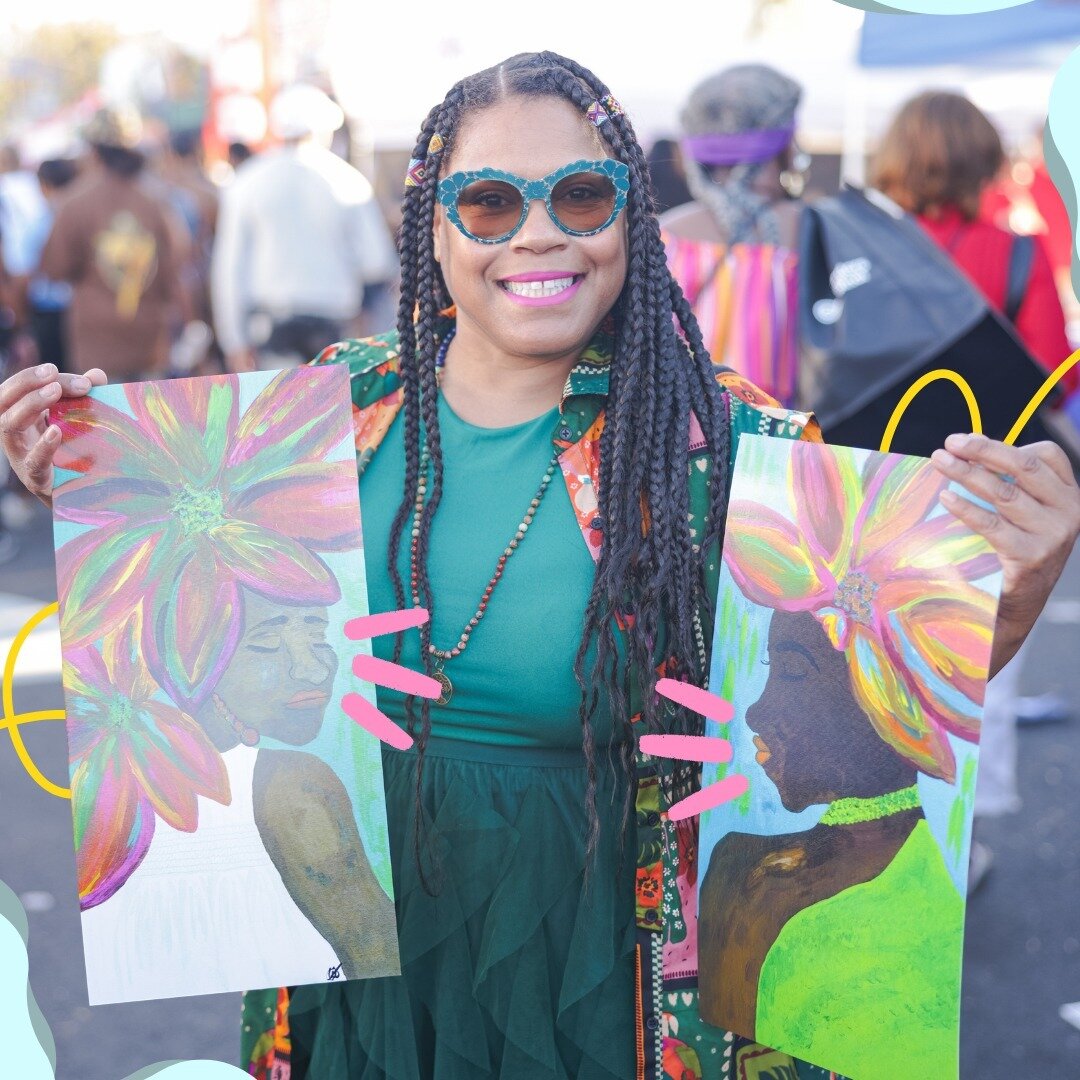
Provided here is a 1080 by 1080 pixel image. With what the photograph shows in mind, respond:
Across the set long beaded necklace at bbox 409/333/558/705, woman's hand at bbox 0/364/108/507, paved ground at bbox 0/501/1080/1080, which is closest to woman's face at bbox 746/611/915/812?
long beaded necklace at bbox 409/333/558/705

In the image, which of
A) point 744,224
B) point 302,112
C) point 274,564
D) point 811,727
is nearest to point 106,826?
point 274,564

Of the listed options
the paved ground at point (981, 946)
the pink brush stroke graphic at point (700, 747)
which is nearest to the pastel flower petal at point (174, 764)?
the pink brush stroke graphic at point (700, 747)

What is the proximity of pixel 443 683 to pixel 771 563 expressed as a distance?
0.44m

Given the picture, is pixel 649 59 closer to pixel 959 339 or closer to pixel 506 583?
pixel 959 339

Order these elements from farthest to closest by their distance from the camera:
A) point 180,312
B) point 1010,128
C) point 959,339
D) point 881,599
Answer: point 1010,128 < point 180,312 < point 959,339 < point 881,599

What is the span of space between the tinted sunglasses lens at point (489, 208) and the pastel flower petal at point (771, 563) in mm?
457

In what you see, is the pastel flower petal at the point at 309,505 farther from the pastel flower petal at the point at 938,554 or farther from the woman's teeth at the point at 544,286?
the pastel flower petal at the point at 938,554

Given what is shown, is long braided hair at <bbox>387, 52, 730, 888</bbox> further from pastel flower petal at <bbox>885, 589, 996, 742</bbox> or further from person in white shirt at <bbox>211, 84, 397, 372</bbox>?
person in white shirt at <bbox>211, 84, 397, 372</bbox>

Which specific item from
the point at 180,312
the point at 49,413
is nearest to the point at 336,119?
the point at 180,312

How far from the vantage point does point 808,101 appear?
10406mm

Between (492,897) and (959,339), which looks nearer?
(492,897)

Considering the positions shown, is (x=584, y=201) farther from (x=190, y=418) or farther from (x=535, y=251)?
(x=190, y=418)

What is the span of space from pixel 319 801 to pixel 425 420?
542 mm

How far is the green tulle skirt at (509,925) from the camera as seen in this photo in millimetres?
1684
